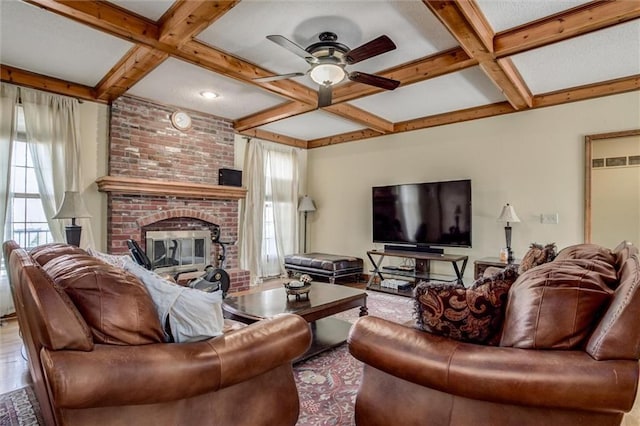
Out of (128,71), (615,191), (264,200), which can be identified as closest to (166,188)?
(128,71)

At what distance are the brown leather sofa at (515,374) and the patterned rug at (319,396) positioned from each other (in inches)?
20.6

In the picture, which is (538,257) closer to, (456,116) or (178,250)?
(456,116)

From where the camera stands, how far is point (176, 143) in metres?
4.82

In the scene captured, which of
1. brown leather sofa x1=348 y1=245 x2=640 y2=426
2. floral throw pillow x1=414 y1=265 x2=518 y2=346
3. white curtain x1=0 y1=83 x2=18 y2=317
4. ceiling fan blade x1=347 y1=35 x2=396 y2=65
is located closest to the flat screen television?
ceiling fan blade x1=347 y1=35 x2=396 y2=65

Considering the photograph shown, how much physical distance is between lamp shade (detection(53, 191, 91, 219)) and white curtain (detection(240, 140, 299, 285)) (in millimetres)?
2611

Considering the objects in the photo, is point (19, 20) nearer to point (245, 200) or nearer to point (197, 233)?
point (197, 233)

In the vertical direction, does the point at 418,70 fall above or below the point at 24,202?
above

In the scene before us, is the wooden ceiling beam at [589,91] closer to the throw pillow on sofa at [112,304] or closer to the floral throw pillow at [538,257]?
the floral throw pillow at [538,257]

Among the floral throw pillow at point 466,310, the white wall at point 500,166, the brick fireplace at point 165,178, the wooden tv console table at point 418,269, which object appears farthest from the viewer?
the wooden tv console table at point 418,269

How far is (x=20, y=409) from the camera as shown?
1.95m

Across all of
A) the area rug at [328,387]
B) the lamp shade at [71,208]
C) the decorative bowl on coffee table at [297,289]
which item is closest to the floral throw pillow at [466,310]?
the area rug at [328,387]

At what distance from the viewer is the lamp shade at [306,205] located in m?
6.40

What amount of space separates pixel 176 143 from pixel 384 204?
10.3ft

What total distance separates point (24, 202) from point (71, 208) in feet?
3.10
